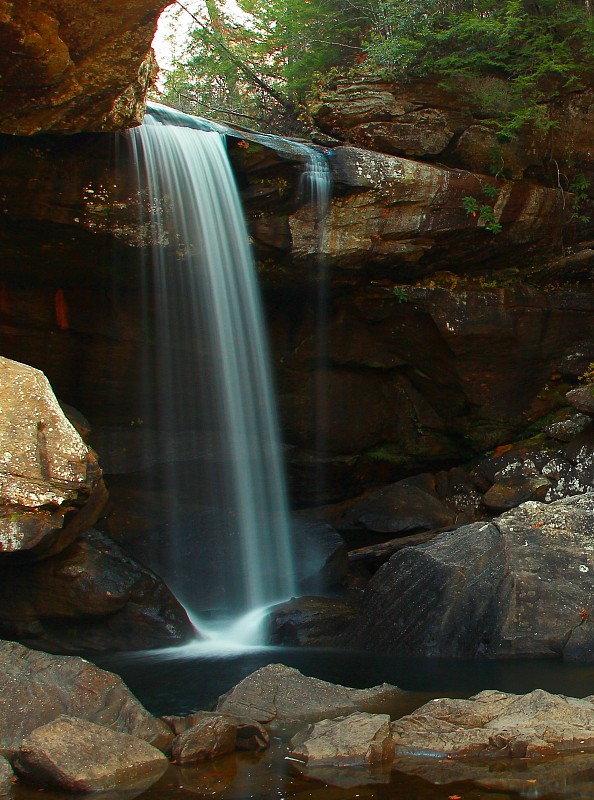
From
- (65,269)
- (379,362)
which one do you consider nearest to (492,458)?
(379,362)

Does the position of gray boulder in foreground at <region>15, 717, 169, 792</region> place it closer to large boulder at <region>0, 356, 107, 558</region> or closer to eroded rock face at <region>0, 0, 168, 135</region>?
large boulder at <region>0, 356, 107, 558</region>

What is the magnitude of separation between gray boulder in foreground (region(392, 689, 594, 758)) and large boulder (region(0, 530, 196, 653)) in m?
4.99

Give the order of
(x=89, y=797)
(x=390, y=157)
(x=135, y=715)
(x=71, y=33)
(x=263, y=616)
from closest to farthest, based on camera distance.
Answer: (x=89, y=797), (x=135, y=715), (x=71, y=33), (x=263, y=616), (x=390, y=157)

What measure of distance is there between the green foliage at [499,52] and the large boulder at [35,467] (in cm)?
883

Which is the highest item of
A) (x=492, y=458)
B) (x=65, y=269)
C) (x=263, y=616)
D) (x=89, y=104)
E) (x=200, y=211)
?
(x=89, y=104)

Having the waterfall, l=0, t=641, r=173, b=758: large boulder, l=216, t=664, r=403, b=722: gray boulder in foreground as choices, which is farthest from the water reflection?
the waterfall

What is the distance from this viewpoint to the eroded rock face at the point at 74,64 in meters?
7.20

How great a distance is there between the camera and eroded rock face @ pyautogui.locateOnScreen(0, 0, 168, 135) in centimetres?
720

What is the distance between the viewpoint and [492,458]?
44.8ft

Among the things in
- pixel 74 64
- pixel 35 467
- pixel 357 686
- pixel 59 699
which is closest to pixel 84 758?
pixel 59 699

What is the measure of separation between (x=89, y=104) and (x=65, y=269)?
322 cm

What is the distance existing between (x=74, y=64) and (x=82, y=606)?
20.4 ft

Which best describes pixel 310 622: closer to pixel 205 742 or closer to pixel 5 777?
pixel 205 742

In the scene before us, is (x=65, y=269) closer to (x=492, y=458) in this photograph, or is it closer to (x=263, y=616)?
(x=263, y=616)
